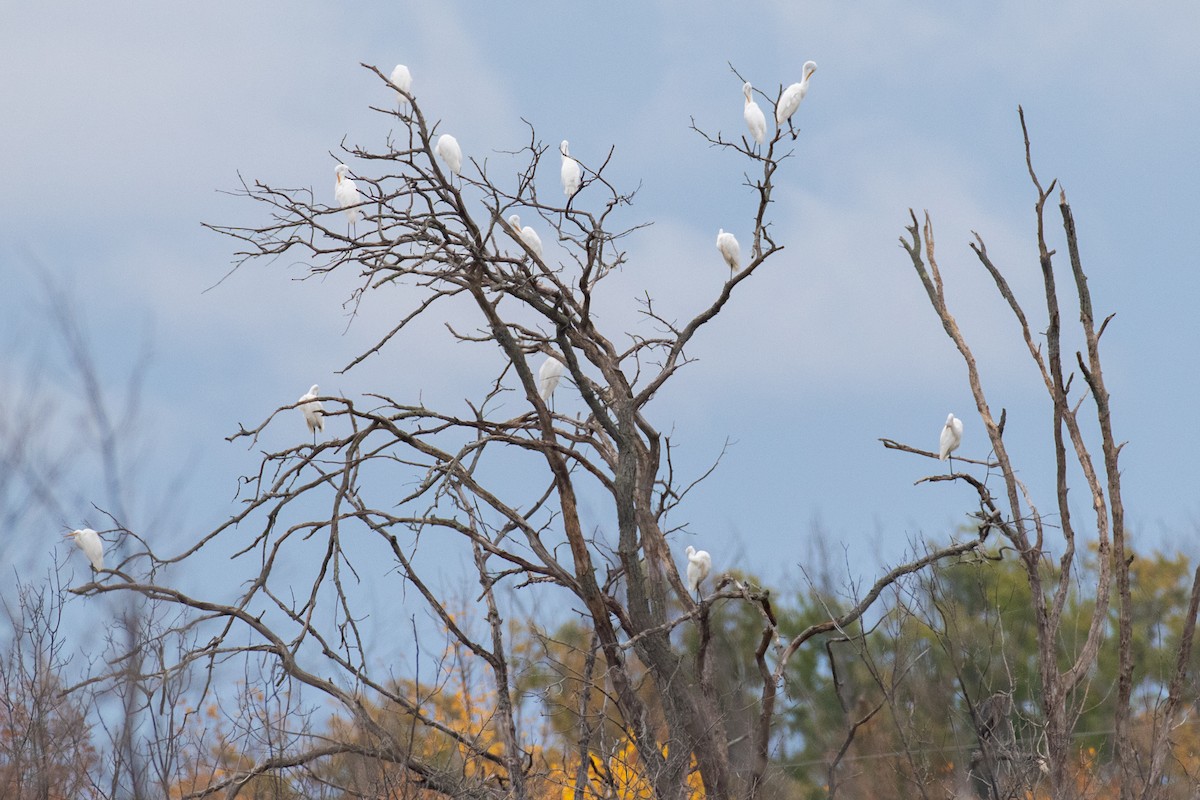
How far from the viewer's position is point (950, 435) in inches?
434

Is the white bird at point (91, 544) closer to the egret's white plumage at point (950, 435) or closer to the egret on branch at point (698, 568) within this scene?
the egret on branch at point (698, 568)

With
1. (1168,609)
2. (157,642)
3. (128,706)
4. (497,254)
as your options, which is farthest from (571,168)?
(1168,609)

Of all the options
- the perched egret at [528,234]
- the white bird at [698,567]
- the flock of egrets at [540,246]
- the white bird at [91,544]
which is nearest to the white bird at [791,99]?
the flock of egrets at [540,246]

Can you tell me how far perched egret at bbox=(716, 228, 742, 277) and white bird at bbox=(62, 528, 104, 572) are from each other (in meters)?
5.56

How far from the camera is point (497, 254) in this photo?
379 inches

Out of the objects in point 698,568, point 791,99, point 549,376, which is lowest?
point 698,568

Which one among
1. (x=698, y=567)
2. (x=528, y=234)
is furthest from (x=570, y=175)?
(x=698, y=567)

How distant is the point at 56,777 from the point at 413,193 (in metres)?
4.53

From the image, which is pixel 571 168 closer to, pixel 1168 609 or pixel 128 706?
pixel 128 706

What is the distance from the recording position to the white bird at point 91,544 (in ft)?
31.8

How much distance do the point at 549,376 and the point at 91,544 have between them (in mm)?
3747

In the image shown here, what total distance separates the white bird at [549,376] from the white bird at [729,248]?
184 cm

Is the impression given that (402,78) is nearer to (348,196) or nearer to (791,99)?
(348,196)

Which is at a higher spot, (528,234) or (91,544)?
(528,234)
